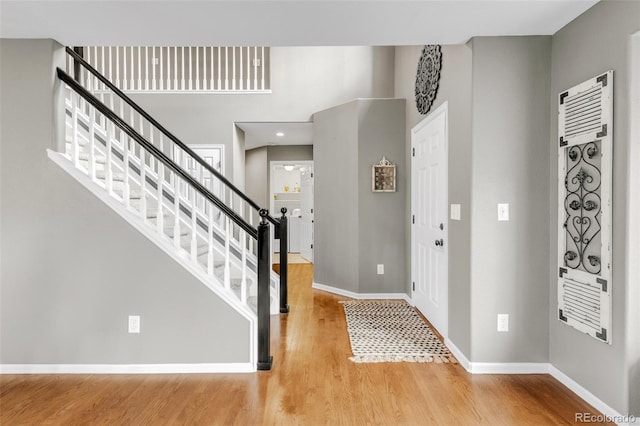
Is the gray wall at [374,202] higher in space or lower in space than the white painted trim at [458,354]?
higher

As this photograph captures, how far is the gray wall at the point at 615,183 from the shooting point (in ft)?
6.16

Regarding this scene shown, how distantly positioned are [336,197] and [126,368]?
3.13m

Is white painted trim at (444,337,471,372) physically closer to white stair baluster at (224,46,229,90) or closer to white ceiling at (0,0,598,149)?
white ceiling at (0,0,598,149)

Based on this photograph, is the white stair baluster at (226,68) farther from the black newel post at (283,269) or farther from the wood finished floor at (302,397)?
the wood finished floor at (302,397)

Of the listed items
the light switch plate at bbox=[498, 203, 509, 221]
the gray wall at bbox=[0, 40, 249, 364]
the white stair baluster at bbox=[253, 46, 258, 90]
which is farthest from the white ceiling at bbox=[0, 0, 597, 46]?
the white stair baluster at bbox=[253, 46, 258, 90]

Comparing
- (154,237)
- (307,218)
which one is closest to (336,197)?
(154,237)

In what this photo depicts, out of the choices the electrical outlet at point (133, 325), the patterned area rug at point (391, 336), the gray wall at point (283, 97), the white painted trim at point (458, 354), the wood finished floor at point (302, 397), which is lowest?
the wood finished floor at point (302, 397)

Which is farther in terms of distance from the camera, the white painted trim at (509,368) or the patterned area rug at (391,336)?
the patterned area rug at (391,336)

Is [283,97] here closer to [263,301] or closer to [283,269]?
[283,269]

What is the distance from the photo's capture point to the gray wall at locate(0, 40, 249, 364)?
257 cm

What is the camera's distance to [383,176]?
4590mm

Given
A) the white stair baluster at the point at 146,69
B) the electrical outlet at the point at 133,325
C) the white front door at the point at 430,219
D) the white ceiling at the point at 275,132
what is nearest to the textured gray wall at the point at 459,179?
the white front door at the point at 430,219

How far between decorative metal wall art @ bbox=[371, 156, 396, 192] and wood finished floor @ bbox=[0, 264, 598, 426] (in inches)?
92.8

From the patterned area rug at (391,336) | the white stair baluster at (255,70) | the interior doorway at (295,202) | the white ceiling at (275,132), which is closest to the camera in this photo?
the patterned area rug at (391,336)
